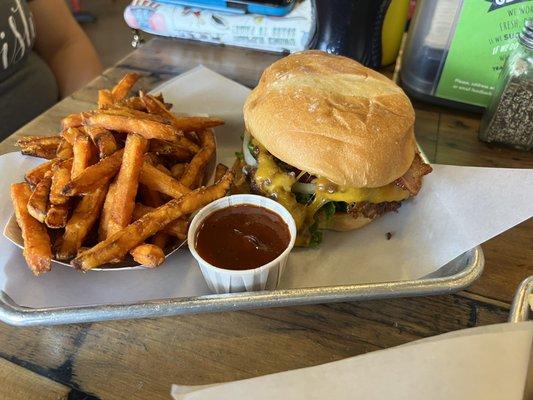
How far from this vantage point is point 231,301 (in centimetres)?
110

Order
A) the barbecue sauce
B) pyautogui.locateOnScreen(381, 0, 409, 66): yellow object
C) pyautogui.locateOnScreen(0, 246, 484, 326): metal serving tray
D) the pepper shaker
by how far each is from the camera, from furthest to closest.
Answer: pyautogui.locateOnScreen(381, 0, 409, 66): yellow object
the pepper shaker
the barbecue sauce
pyautogui.locateOnScreen(0, 246, 484, 326): metal serving tray

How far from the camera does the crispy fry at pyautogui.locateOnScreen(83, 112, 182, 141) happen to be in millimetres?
1277

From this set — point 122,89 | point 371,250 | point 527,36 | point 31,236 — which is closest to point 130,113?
point 122,89

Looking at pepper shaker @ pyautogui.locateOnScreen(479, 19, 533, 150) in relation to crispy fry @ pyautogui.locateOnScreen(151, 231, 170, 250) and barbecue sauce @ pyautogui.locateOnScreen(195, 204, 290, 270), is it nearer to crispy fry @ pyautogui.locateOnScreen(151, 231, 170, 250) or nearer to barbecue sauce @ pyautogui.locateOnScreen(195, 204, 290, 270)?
barbecue sauce @ pyautogui.locateOnScreen(195, 204, 290, 270)

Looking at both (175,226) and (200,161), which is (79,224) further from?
(200,161)

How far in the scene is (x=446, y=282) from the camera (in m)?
1.15

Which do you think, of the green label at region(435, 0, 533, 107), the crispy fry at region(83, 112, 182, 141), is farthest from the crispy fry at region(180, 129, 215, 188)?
the green label at region(435, 0, 533, 107)

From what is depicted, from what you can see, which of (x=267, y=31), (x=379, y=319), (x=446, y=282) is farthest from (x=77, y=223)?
(x=267, y=31)

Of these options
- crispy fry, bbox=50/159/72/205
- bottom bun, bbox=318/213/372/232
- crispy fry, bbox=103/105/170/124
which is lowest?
bottom bun, bbox=318/213/372/232

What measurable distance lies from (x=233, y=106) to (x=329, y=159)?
751 mm

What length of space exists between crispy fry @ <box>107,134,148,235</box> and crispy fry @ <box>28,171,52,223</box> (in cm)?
17

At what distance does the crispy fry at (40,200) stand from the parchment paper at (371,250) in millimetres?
166

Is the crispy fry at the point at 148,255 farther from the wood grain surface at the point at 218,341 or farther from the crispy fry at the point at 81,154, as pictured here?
the crispy fry at the point at 81,154

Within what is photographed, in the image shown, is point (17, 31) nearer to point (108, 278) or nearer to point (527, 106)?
point (108, 278)
